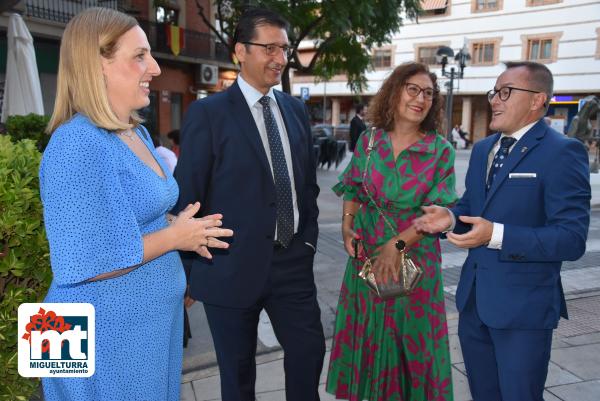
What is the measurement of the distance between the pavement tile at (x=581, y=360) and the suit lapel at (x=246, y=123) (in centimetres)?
294

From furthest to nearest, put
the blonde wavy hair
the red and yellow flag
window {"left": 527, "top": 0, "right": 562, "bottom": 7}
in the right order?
1. window {"left": 527, "top": 0, "right": 562, "bottom": 7}
2. the red and yellow flag
3. the blonde wavy hair

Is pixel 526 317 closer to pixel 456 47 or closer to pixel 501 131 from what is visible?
pixel 501 131

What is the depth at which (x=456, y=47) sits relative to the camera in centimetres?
3572

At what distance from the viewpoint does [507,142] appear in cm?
246

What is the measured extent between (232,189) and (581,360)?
3237mm

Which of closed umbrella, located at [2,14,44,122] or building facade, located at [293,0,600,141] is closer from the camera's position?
closed umbrella, located at [2,14,44,122]

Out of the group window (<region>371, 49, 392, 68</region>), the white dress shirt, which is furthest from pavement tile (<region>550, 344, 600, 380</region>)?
window (<region>371, 49, 392, 68</region>)

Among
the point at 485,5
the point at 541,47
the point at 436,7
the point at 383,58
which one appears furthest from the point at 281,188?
the point at 383,58

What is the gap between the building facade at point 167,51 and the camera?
15789 mm

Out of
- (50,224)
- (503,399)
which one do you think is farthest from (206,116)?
(503,399)

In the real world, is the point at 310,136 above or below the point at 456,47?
below

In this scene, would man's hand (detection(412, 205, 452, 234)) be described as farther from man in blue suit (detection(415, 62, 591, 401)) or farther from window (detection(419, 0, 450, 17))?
window (detection(419, 0, 450, 17))

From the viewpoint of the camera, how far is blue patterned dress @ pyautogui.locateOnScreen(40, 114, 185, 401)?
61.0 inches

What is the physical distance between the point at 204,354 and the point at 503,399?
2361mm
